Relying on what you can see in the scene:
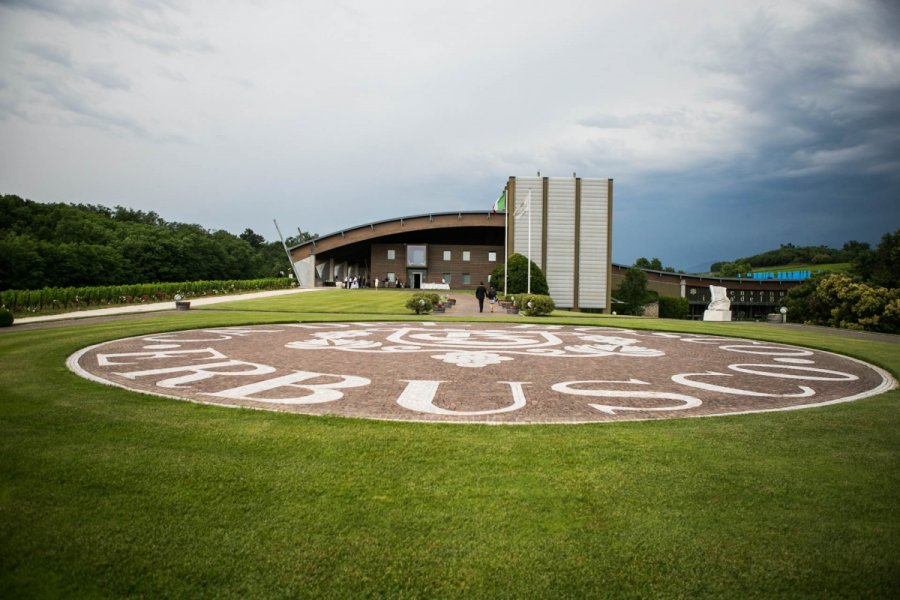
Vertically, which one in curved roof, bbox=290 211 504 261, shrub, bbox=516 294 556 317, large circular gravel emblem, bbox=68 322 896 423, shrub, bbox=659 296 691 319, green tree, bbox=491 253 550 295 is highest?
curved roof, bbox=290 211 504 261

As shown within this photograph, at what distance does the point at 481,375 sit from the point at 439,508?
666 centimetres

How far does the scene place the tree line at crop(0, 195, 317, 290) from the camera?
61.8 m

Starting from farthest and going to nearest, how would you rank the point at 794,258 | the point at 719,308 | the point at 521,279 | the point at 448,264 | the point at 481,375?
the point at 794,258
the point at 448,264
the point at 521,279
the point at 719,308
the point at 481,375

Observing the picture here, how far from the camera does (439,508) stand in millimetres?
4391

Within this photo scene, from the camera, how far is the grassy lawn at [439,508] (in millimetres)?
3490

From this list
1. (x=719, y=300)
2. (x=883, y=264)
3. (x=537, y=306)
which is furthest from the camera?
(x=883, y=264)

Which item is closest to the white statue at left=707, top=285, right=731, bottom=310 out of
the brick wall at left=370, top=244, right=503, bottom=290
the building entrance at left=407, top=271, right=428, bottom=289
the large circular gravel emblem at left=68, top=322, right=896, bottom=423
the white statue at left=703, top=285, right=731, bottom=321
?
the white statue at left=703, top=285, right=731, bottom=321

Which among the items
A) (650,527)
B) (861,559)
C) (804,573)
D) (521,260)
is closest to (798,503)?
(861,559)

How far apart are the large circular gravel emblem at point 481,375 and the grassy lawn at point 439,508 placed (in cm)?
134

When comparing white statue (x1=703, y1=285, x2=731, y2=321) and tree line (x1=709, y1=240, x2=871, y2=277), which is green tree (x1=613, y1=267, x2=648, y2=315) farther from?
tree line (x1=709, y1=240, x2=871, y2=277)

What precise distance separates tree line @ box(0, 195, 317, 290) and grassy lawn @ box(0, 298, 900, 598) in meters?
70.9

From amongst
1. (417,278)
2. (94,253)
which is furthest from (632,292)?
(94,253)

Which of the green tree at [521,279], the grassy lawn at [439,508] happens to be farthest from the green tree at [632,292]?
the grassy lawn at [439,508]

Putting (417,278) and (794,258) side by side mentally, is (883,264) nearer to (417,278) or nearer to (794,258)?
(417,278)
